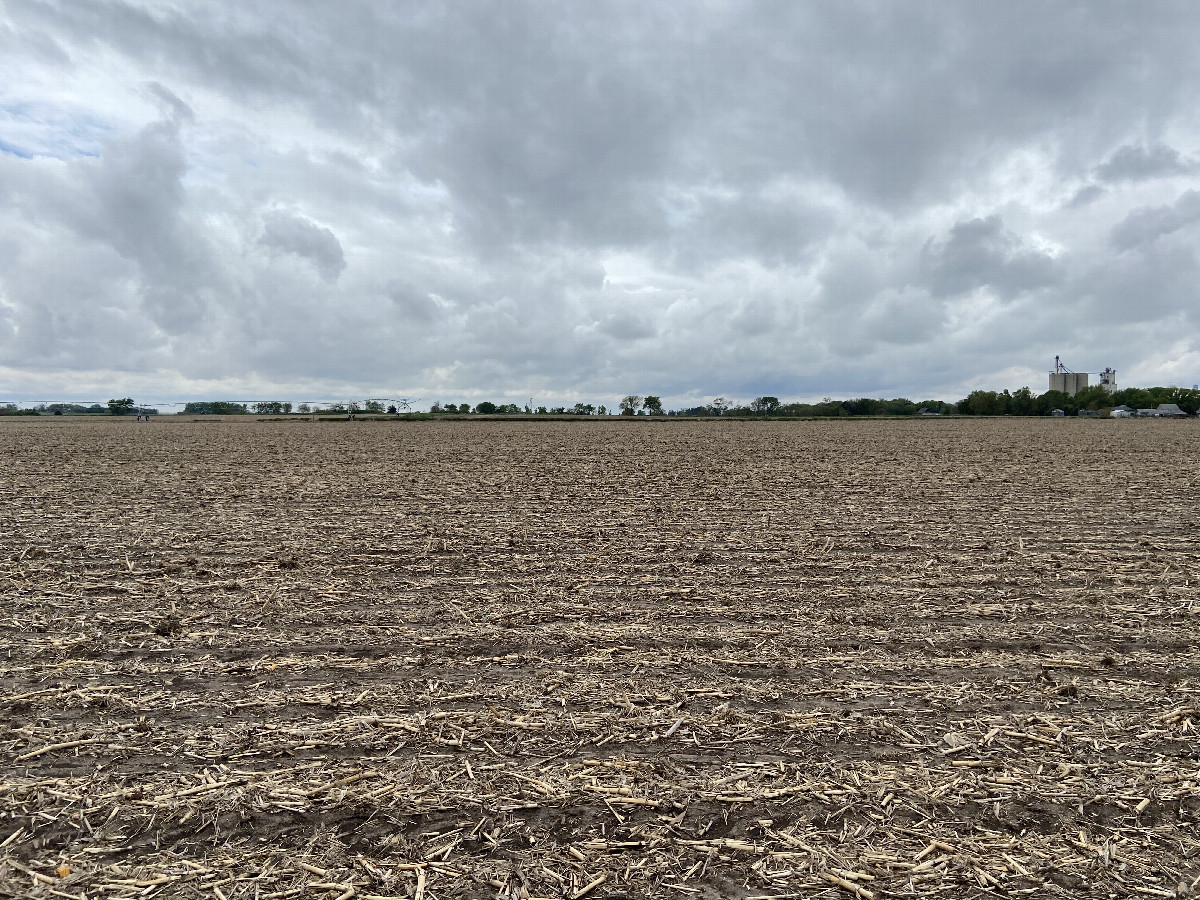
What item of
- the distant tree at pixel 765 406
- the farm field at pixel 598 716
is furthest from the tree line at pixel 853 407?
the farm field at pixel 598 716

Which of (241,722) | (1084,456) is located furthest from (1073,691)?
(1084,456)

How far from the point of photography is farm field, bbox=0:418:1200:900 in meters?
3.06

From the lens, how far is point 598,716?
14.4ft

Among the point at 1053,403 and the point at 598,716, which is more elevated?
the point at 1053,403

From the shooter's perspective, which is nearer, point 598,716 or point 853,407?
point 598,716

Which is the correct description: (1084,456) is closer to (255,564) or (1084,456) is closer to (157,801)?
(255,564)

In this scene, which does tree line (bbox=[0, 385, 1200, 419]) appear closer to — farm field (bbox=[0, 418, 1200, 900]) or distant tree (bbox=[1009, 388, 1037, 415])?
distant tree (bbox=[1009, 388, 1037, 415])

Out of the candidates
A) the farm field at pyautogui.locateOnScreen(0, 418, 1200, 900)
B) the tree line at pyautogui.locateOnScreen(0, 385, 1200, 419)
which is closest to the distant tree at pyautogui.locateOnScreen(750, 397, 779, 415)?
the tree line at pyautogui.locateOnScreen(0, 385, 1200, 419)

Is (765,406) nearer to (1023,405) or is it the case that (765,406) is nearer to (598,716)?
(1023,405)

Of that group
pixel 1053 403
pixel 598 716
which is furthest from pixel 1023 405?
pixel 598 716

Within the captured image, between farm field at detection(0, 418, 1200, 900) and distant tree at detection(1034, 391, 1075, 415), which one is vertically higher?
distant tree at detection(1034, 391, 1075, 415)

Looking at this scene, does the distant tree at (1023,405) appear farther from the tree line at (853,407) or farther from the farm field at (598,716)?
the farm field at (598,716)

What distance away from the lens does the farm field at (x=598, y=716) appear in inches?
120

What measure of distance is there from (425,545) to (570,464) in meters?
14.3
